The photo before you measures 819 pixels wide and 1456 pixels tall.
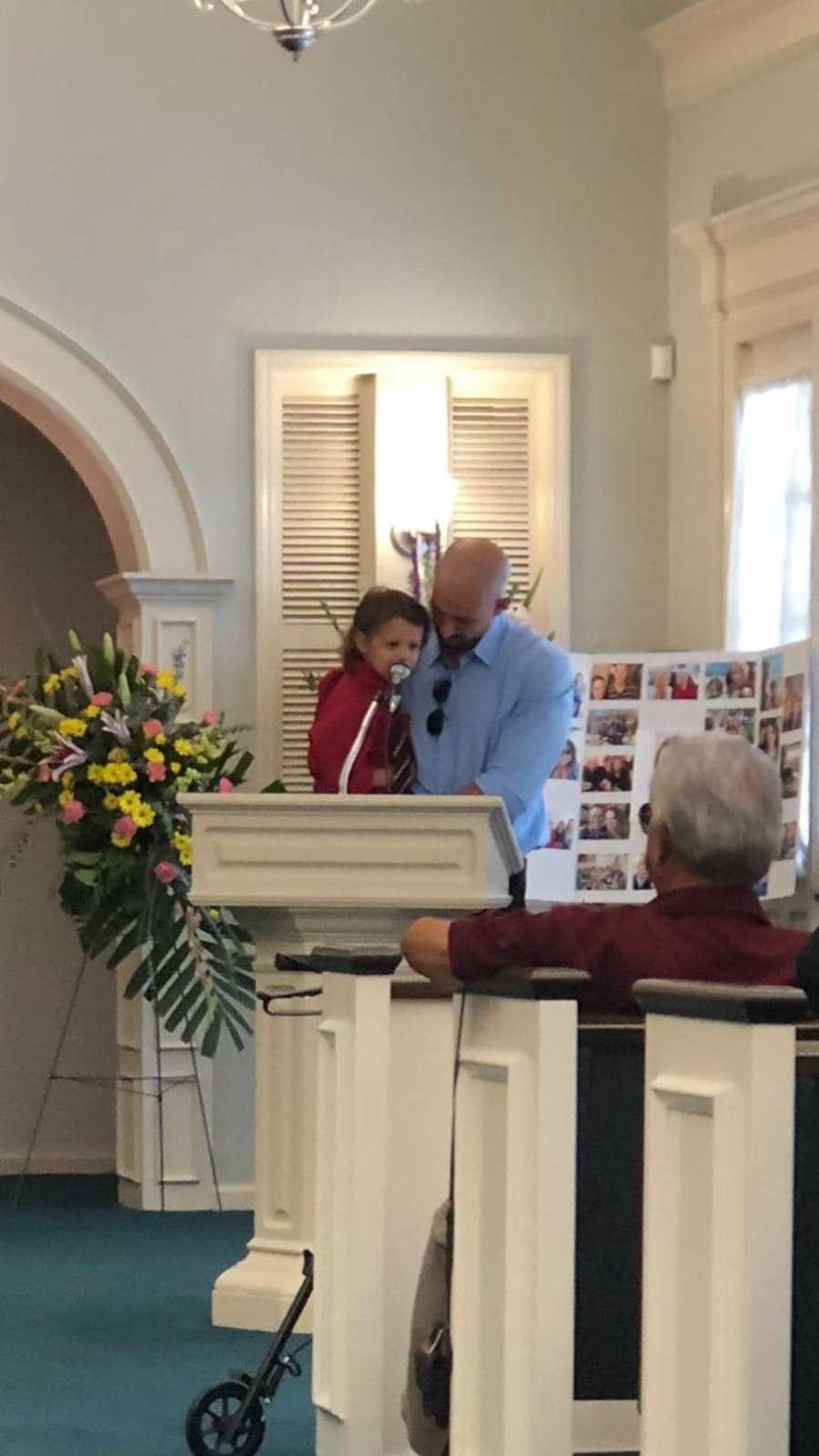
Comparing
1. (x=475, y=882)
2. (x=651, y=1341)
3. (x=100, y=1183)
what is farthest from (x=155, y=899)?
(x=651, y=1341)

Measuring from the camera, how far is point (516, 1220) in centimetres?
304

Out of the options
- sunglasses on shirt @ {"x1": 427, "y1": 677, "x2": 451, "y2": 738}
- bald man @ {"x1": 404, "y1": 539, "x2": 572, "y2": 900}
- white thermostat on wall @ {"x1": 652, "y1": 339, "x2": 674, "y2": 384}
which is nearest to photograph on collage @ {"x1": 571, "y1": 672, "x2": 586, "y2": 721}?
white thermostat on wall @ {"x1": 652, "y1": 339, "x2": 674, "y2": 384}

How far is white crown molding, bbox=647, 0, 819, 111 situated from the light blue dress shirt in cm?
247

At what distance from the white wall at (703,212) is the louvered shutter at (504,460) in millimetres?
428

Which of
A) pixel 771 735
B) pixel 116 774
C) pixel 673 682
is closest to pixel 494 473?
pixel 673 682

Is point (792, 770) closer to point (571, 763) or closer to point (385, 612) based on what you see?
point (571, 763)

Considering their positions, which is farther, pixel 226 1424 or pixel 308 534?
pixel 308 534

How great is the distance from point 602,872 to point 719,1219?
5160mm

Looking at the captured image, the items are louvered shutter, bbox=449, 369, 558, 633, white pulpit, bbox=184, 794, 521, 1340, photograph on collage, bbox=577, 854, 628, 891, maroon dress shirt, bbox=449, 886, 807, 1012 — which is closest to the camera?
maroon dress shirt, bbox=449, 886, 807, 1012

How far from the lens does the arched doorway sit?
8.04m

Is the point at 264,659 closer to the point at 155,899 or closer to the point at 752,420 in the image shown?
the point at 155,899

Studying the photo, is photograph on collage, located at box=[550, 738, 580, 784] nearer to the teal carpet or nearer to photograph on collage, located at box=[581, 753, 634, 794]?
photograph on collage, located at box=[581, 753, 634, 794]

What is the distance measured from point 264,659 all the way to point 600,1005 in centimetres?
494

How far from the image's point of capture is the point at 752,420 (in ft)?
25.6
